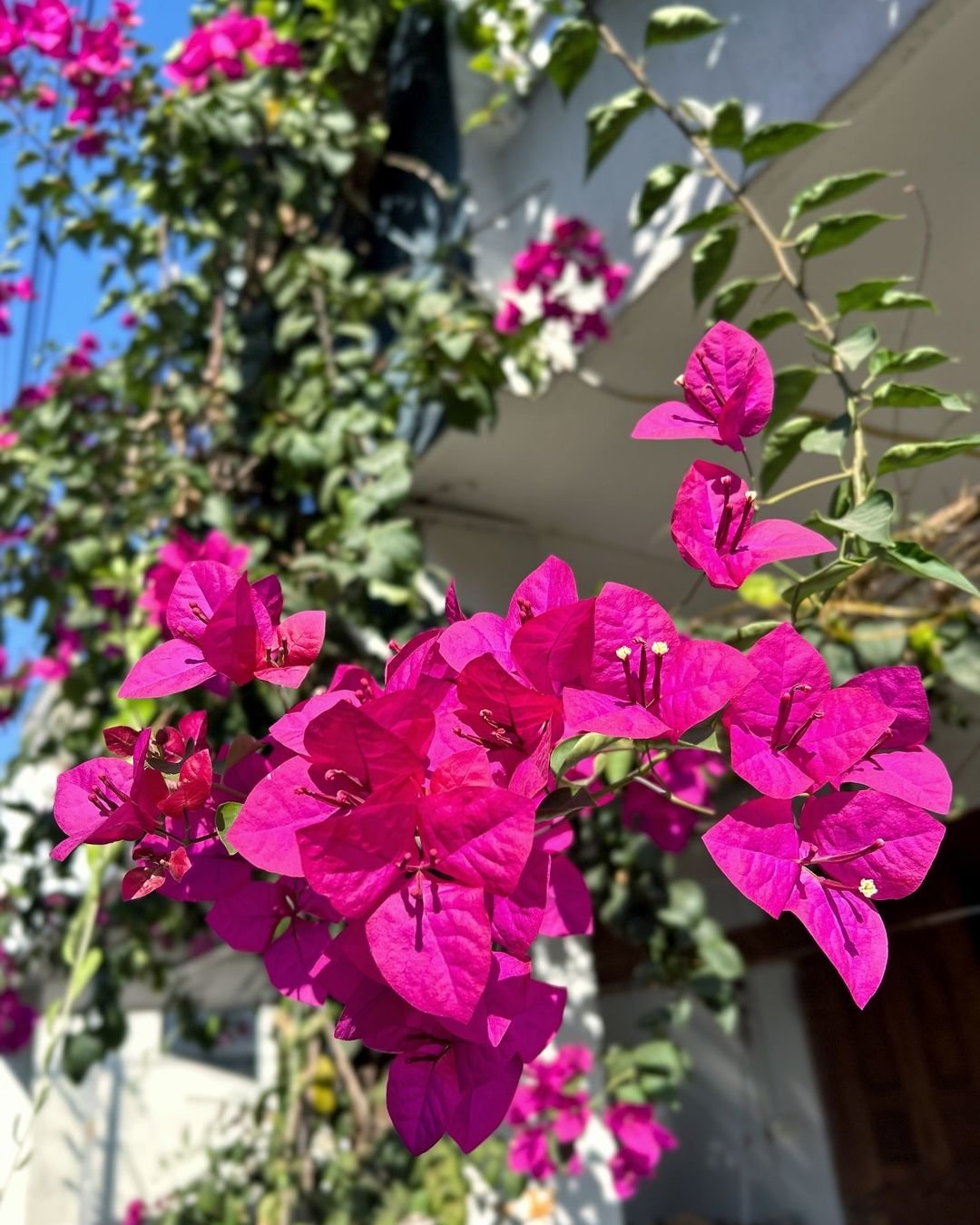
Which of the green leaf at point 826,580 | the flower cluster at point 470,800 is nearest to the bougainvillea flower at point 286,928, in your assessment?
the flower cluster at point 470,800

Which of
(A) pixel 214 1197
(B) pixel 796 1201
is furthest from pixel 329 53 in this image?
(B) pixel 796 1201

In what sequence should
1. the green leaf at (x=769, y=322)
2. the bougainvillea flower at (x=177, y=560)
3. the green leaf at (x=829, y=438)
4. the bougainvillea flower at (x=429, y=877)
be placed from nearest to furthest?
the bougainvillea flower at (x=429, y=877) < the green leaf at (x=829, y=438) < the green leaf at (x=769, y=322) < the bougainvillea flower at (x=177, y=560)

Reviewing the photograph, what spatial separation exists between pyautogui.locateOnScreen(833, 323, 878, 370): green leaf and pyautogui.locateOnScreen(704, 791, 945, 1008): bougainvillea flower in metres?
0.32

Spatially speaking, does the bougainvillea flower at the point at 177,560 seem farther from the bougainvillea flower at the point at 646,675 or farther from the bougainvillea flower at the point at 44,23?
the bougainvillea flower at the point at 44,23

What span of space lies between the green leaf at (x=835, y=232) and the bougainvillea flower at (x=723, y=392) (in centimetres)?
31

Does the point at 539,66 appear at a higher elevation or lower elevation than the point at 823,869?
higher

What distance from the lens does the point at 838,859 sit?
0.32m

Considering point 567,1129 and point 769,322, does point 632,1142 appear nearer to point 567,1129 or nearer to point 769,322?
point 567,1129

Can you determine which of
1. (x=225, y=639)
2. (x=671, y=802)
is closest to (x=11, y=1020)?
(x=671, y=802)

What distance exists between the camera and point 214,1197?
4.76 ft

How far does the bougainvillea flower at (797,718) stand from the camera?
1.05ft

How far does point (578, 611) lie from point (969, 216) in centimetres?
83

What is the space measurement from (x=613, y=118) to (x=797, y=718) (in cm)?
69

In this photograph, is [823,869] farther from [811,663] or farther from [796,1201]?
[796,1201]
